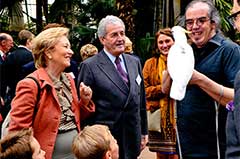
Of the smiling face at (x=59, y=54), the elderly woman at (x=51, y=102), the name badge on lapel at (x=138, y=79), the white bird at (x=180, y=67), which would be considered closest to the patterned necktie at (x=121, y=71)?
the name badge on lapel at (x=138, y=79)

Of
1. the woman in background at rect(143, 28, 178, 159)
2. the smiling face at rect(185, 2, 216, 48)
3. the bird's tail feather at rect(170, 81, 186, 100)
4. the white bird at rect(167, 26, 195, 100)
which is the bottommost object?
the woman in background at rect(143, 28, 178, 159)

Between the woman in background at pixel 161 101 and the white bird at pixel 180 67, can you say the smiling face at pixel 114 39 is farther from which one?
the white bird at pixel 180 67

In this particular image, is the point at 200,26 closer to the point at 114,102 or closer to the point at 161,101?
the point at 114,102

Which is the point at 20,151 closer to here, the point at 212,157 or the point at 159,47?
the point at 212,157

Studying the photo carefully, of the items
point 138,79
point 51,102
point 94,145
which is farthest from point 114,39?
point 94,145

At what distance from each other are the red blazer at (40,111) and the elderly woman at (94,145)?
0.65 meters

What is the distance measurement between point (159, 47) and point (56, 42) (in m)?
2.17

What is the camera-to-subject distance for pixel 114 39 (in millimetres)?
4582

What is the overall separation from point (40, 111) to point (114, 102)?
87cm

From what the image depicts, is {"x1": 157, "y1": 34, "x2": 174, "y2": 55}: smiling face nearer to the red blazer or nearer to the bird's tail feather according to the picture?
the red blazer

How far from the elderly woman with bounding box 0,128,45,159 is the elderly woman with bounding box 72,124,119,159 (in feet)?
0.89

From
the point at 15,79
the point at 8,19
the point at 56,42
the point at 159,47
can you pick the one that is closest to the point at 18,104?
the point at 56,42

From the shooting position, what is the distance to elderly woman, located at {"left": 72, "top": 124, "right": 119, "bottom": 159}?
3.04 metres

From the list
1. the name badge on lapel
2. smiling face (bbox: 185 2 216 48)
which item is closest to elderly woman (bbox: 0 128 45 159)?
smiling face (bbox: 185 2 216 48)
